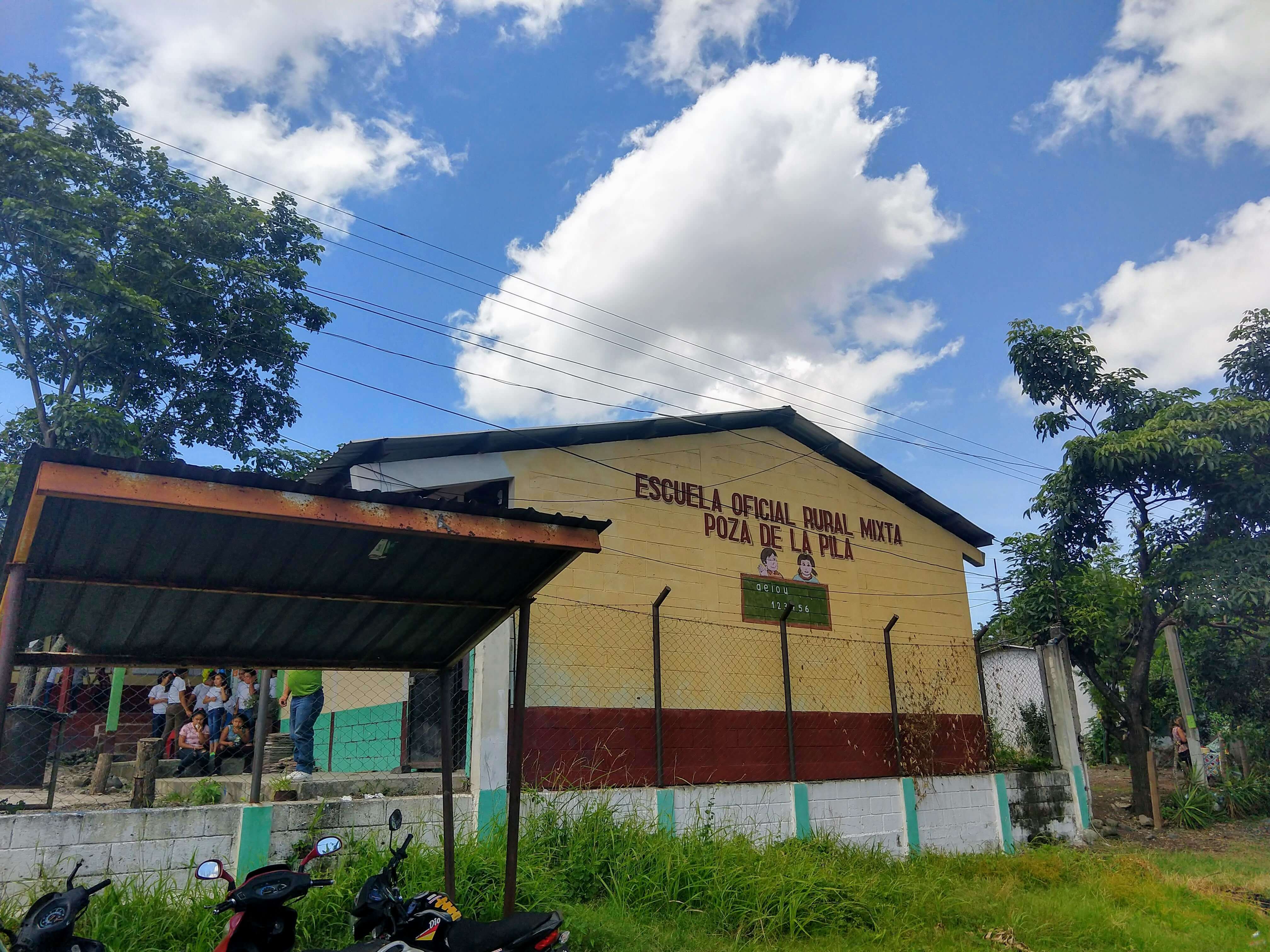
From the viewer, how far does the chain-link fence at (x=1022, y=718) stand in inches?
517

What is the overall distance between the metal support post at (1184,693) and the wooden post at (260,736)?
16.2m

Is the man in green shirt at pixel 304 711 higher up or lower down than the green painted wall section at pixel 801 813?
higher up

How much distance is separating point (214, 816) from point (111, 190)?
529 inches

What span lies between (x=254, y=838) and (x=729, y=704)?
18.3ft

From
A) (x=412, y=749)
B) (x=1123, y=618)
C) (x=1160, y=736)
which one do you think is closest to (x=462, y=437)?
(x=412, y=749)

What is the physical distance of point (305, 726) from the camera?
28.2 ft

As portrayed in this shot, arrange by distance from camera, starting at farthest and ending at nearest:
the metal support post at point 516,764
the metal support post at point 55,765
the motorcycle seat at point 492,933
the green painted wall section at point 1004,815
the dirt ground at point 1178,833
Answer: the dirt ground at point 1178,833
the green painted wall section at point 1004,815
the metal support post at point 55,765
the metal support post at point 516,764
the motorcycle seat at point 492,933

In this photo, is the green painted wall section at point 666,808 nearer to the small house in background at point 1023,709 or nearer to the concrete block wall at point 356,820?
the concrete block wall at point 356,820

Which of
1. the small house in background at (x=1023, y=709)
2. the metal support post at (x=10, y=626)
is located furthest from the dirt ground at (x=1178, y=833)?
the metal support post at (x=10, y=626)

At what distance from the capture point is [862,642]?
1220cm

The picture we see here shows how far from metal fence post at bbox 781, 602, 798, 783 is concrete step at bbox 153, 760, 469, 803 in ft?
12.4

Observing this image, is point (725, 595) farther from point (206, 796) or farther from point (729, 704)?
point (206, 796)

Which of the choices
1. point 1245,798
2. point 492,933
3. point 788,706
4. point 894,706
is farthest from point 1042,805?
point 492,933

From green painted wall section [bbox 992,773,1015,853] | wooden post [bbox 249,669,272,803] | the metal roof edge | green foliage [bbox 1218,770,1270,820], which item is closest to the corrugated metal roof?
wooden post [bbox 249,669,272,803]
